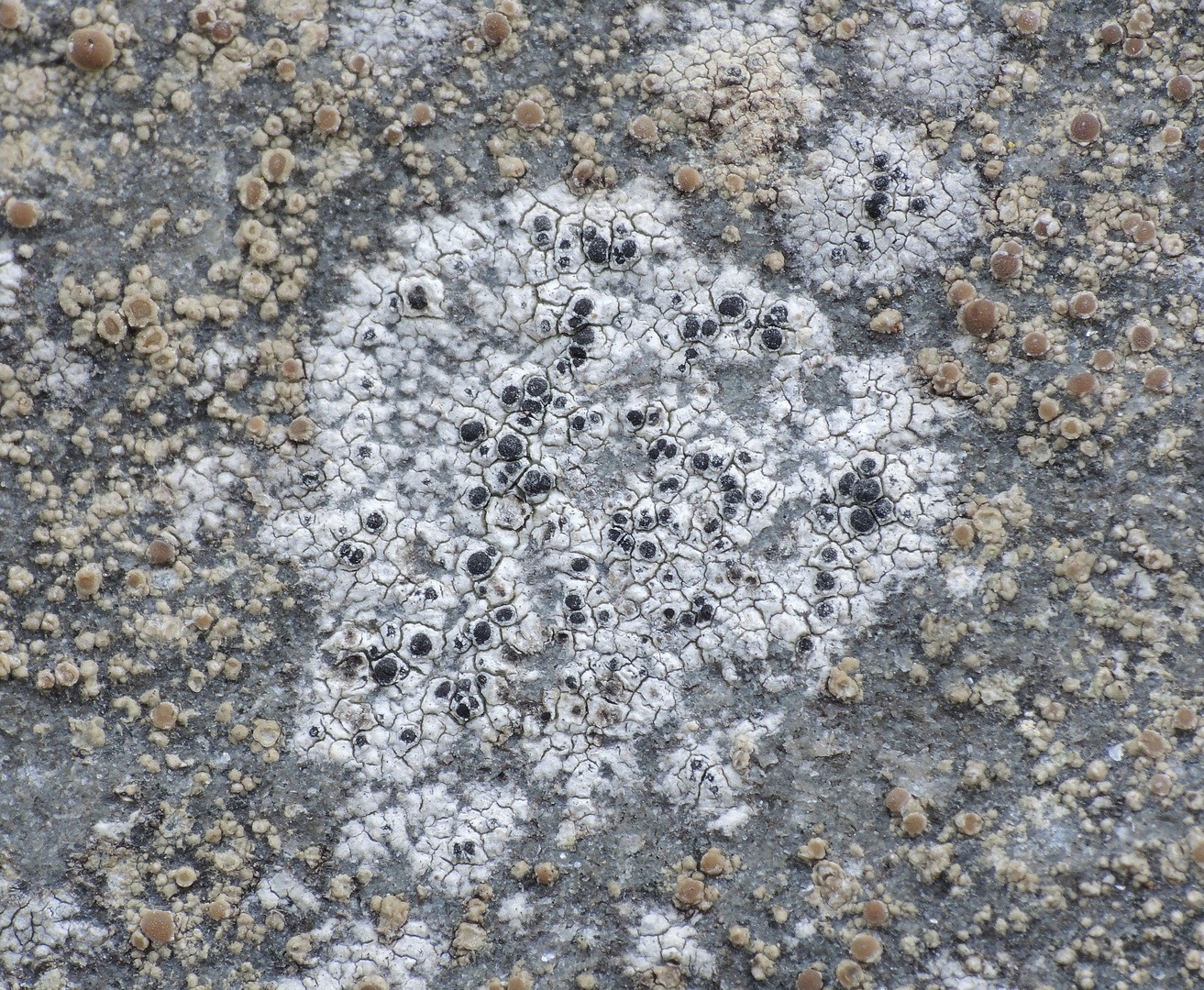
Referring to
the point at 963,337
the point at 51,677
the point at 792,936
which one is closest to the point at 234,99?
the point at 51,677

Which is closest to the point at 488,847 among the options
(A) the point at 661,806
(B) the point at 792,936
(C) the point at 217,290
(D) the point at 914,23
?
(A) the point at 661,806

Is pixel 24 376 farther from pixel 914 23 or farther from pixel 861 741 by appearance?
pixel 914 23

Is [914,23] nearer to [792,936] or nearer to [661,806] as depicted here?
[661,806]

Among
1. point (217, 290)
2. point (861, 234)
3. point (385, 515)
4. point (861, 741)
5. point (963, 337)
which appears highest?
point (861, 234)

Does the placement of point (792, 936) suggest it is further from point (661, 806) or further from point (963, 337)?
point (963, 337)

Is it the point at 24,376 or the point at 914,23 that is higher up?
the point at 914,23

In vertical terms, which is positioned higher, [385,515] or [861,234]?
[861,234]

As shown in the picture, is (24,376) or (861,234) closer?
(24,376)

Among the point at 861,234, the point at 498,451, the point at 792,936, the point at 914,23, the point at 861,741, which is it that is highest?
the point at 914,23
